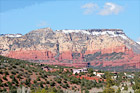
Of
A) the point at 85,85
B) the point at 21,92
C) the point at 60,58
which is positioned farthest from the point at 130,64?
the point at 21,92

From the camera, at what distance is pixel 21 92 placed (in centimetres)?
4781

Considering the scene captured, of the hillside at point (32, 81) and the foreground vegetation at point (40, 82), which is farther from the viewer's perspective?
the hillside at point (32, 81)

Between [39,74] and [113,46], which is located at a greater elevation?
[113,46]

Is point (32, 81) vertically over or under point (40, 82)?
over

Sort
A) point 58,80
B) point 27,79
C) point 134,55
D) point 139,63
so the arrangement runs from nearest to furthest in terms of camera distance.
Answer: point 27,79 → point 58,80 → point 139,63 → point 134,55

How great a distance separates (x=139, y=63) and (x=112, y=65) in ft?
47.7

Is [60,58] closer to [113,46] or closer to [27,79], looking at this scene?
[113,46]

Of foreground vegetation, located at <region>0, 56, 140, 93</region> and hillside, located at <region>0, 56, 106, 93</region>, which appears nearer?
foreground vegetation, located at <region>0, 56, 140, 93</region>

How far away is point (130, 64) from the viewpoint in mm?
169750

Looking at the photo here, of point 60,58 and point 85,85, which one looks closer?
point 85,85

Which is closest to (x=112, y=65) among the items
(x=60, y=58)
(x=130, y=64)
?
(x=130, y=64)

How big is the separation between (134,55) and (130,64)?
39.6 ft

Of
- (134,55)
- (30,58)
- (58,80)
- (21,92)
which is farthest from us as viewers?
(30,58)

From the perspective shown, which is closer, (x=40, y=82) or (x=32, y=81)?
(x=40, y=82)
